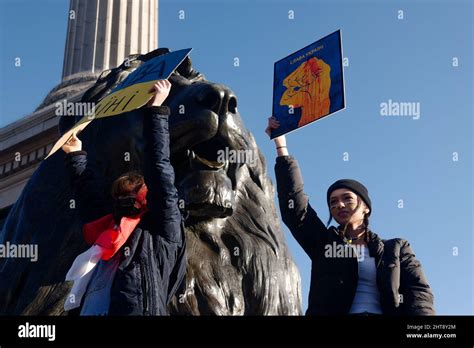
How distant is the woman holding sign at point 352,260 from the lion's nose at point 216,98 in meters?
1.32

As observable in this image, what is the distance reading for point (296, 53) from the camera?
7.22 m

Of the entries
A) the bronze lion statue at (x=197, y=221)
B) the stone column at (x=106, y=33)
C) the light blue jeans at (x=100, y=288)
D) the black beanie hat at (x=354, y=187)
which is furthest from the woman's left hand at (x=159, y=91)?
the stone column at (x=106, y=33)

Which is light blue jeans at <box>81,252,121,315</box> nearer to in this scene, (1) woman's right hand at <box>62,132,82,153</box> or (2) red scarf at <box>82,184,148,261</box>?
(2) red scarf at <box>82,184,148,261</box>

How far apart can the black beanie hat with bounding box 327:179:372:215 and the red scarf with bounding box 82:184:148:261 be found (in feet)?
3.76

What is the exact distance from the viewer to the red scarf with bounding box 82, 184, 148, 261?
5.81 metres

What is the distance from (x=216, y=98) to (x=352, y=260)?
6.69 ft

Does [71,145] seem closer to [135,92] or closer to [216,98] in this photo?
[135,92]

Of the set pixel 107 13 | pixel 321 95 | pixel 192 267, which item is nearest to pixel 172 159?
pixel 192 267

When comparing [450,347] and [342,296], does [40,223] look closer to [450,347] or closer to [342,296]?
[342,296]

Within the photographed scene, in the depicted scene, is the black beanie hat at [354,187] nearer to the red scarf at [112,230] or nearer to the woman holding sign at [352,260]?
the woman holding sign at [352,260]

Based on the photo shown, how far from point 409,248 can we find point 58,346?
207cm

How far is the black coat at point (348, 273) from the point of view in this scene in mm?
6055

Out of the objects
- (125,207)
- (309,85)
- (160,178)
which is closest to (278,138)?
(309,85)

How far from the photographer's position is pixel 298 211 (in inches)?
257
